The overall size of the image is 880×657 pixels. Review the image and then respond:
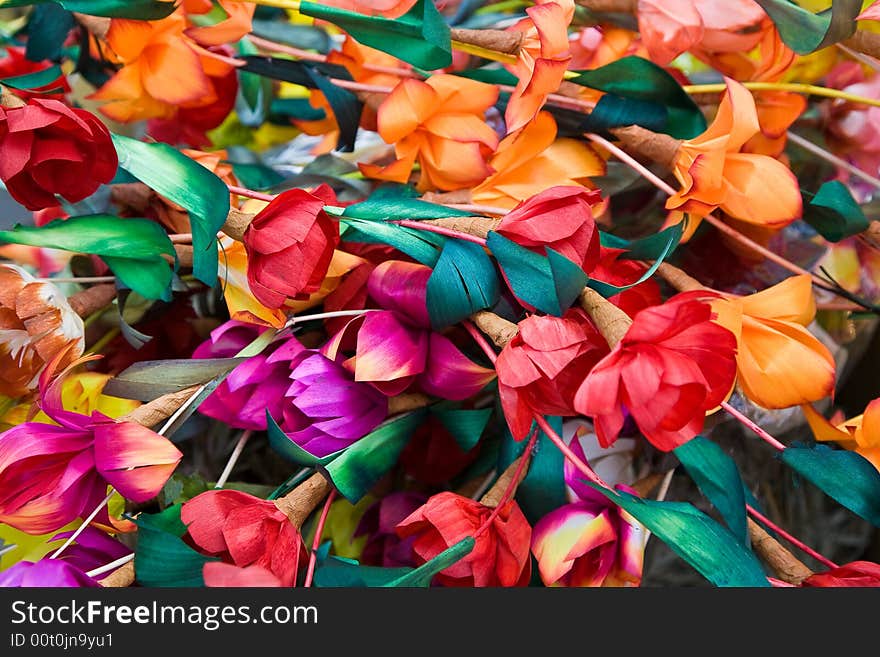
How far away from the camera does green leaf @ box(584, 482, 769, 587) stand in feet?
0.71

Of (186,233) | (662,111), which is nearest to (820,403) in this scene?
(662,111)

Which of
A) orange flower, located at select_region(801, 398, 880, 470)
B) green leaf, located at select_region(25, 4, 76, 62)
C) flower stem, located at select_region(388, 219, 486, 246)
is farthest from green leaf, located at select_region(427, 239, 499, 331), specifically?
green leaf, located at select_region(25, 4, 76, 62)

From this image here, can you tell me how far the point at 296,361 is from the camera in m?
0.26

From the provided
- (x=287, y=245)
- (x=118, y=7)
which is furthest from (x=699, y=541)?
(x=118, y=7)

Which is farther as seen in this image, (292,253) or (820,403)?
(820,403)

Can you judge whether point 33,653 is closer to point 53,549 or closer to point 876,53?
point 53,549

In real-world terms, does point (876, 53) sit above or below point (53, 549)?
above

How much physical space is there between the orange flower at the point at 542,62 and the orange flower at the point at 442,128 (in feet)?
0.10

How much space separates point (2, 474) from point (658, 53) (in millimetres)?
242

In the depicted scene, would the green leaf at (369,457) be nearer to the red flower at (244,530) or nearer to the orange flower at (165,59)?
the red flower at (244,530)

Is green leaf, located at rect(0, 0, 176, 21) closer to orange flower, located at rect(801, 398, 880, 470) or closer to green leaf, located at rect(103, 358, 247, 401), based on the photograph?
green leaf, located at rect(103, 358, 247, 401)

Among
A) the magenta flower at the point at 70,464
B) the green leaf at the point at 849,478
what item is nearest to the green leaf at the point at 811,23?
the green leaf at the point at 849,478

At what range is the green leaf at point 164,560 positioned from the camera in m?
0.23

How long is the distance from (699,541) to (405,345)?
0.32ft
